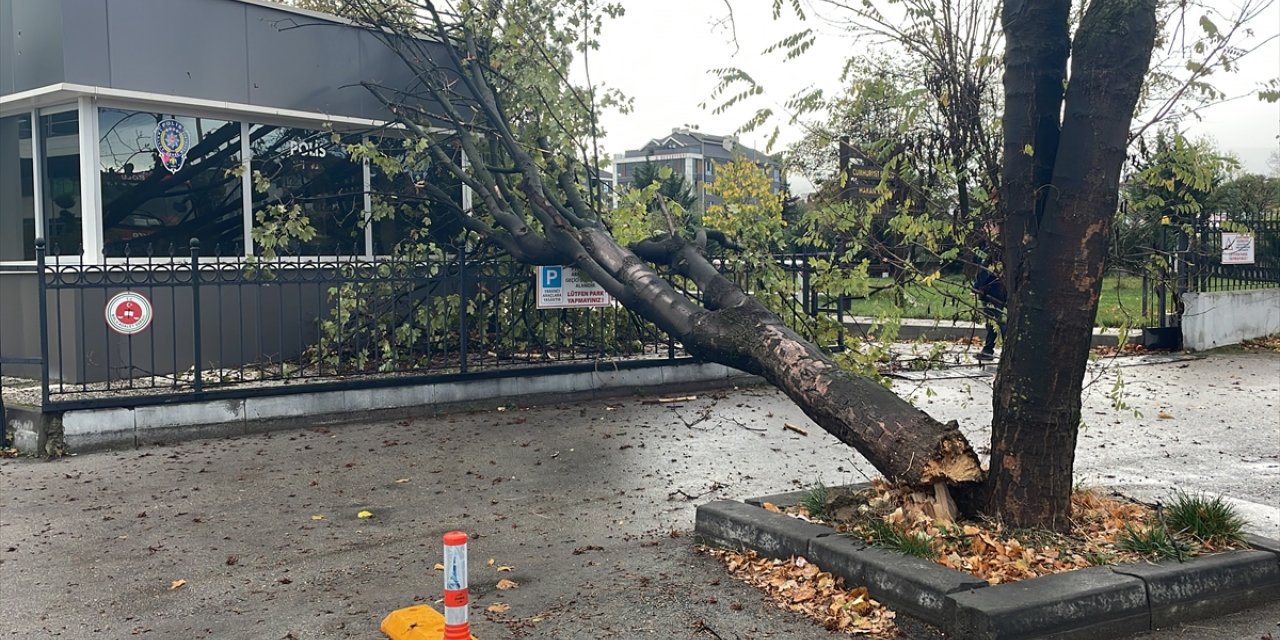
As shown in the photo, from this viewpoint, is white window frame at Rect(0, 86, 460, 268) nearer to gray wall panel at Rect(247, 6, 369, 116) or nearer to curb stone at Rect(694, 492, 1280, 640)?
gray wall panel at Rect(247, 6, 369, 116)

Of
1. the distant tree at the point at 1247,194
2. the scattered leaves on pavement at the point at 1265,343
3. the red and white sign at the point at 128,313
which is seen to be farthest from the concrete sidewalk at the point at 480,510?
the distant tree at the point at 1247,194

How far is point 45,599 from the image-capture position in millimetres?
5535

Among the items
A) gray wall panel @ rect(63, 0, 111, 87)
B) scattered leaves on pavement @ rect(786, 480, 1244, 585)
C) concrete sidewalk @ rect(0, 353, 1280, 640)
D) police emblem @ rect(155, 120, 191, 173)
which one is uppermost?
gray wall panel @ rect(63, 0, 111, 87)

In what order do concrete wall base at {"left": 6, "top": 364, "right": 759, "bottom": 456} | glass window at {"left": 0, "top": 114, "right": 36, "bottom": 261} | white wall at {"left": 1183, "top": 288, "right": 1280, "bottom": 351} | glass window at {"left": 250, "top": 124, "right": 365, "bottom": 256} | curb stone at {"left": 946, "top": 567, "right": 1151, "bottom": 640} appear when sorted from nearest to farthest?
curb stone at {"left": 946, "top": 567, "right": 1151, "bottom": 640} → concrete wall base at {"left": 6, "top": 364, "right": 759, "bottom": 456} → glass window at {"left": 0, "top": 114, "right": 36, "bottom": 261} → glass window at {"left": 250, "top": 124, "right": 365, "bottom": 256} → white wall at {"left": 1183, "top": 288, "right": 1280, "bottom": 351}

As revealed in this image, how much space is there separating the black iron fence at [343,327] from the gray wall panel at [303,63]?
2.20m

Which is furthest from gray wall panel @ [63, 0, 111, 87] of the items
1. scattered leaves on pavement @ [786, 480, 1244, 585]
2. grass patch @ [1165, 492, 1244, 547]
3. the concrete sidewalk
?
grass patch @ [1165, 492, 1244, 547]

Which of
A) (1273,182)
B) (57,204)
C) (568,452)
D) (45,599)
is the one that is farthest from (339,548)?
(1273,182)

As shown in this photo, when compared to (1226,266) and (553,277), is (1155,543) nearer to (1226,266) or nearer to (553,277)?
(553,277)

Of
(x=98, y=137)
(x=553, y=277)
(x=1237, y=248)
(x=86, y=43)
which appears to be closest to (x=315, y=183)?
(x=98, y=137)

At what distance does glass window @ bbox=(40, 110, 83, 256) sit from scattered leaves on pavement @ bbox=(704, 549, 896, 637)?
9189 millimetres

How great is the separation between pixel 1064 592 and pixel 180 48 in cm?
1101

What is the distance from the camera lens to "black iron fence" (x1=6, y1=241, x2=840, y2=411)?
10.6 metres

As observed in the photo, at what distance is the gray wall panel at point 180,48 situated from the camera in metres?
11.4

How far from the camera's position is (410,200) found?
13.3 metres
